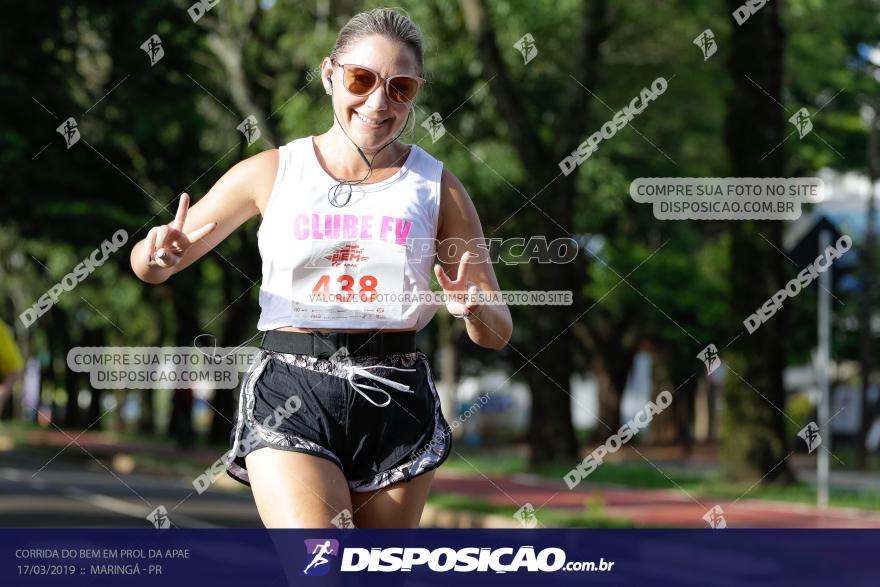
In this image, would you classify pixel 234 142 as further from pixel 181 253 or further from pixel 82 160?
pixel 181 253

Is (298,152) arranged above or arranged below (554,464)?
below

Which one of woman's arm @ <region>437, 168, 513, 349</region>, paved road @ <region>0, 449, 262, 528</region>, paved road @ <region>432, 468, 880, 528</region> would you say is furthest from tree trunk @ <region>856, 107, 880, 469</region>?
woman's arm @ <region>437, 168, 513, 349</region>

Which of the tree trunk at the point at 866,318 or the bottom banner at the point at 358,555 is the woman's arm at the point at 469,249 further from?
the tree trunk at the point at 866,318

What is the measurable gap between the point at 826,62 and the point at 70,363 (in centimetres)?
2095

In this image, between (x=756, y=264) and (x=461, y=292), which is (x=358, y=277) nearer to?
(x=461, y=292)

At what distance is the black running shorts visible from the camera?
3.59 metres

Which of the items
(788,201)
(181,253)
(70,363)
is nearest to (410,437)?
(181,253)

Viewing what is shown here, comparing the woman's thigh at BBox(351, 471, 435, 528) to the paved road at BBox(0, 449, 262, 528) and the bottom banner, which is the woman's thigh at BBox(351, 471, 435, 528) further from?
the paved road at BBox(0, 449, 262, 528)

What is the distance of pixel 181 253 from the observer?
3.56 m

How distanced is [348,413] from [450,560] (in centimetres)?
66

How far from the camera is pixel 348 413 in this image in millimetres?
3609

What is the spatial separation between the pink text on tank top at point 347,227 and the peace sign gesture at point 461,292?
179mm

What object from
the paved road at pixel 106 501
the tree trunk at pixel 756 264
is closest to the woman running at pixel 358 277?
the paved road at pixel 106 501

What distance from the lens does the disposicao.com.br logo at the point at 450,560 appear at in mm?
3654
